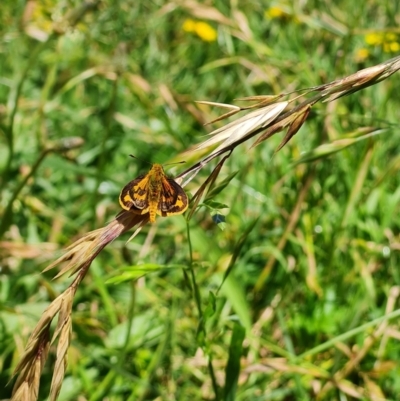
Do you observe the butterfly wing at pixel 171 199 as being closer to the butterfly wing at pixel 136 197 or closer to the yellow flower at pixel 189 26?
the butterfly wing at pixel 136 197

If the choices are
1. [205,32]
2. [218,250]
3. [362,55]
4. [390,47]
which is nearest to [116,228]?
[218,250]

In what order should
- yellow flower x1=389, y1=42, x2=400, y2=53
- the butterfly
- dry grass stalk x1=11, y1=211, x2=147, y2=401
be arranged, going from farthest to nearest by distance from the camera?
yellow flower x1=389, y1=42, x2=400, y2=53 → the butterfly → dry grass stalk x1=11, y1=211, x2=147, y2=401

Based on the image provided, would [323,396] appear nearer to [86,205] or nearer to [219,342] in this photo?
[219,342]

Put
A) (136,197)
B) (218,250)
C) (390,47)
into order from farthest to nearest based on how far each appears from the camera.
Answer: (390,47)
(218,250)
(136,197)

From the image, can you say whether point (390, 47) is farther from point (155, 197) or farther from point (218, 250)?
point (155, 197)

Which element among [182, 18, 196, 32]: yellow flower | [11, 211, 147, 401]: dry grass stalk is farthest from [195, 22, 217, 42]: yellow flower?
[11, 211, 147, 401]: dry grass stalk

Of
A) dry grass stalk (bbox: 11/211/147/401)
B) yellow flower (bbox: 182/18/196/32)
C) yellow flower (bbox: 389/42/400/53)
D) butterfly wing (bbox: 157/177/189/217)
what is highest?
yellow flower (bbox: 182/18/196/32)

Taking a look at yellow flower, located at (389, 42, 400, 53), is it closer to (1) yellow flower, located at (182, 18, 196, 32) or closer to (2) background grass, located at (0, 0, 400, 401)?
(2) background grass, located at (0, 0, 400, 401)
